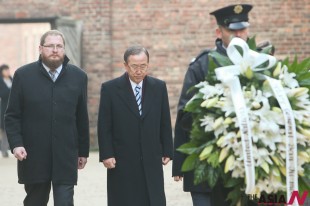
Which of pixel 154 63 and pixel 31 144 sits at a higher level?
pixel 154 63

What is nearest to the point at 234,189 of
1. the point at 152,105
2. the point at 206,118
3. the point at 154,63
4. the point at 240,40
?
the point at 206,118

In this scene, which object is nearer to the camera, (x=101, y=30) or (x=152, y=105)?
(x=152, y=105)

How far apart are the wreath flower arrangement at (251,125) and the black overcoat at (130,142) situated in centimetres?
180

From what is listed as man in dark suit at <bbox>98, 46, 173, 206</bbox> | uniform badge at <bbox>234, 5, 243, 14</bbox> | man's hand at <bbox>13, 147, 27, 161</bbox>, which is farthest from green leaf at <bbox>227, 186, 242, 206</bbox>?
man's hand at <bbox>13, 147, 27, 161</bbox>

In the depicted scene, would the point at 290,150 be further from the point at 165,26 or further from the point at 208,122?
the point at 165,26

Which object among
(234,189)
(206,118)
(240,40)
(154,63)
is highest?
(154,63)

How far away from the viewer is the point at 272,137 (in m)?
5.62

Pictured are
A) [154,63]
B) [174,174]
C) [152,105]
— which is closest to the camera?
[174,174]

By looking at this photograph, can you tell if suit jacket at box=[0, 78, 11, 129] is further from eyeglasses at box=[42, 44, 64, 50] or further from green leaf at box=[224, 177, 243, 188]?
Result: green leaf at box=[224, 177, 243, 188]

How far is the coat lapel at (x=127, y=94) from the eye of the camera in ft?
25.5

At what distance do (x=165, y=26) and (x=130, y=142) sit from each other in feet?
36.2

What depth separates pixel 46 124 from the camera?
310 inches

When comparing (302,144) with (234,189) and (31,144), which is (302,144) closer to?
(234,189)

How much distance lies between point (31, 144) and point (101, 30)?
36.5ft
